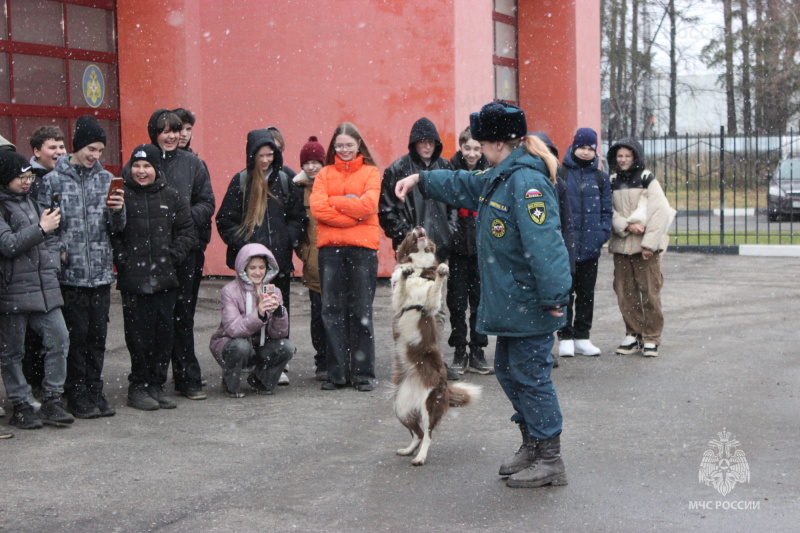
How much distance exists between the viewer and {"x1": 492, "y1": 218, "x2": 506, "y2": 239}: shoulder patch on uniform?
17.5 feet

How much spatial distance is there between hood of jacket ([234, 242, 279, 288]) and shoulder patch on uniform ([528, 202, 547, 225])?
2839mm

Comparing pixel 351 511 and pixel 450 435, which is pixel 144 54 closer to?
pixel 450 435

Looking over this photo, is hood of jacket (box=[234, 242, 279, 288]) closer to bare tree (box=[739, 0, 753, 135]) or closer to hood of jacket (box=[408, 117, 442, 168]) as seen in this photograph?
hood of jacket (box=[408, 117, 442, 168])

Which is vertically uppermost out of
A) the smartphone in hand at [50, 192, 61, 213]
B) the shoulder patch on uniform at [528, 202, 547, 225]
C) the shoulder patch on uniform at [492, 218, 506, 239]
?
the smartphone in hand at [50, 192, 61, 213]

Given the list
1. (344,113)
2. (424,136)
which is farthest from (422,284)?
(344,113)

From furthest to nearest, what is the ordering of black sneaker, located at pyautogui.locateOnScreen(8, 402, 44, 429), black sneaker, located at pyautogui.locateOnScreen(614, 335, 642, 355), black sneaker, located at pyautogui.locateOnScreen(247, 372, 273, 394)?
1. black sneaker, located at pyautogui.locateOnScreen(614, 335, 642, 355)
2. black sneaker, located at pyautogui.locateOnScreen(247, 372, 273, 394)
3. black sneaker, located at pyautogui.locateOnScreen(8, 402, 44, 429)

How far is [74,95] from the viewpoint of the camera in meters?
12.7

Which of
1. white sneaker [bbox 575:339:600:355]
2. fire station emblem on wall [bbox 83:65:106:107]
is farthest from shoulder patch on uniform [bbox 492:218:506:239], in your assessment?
fire station emblem on wall [bbox 83:65:106:107]

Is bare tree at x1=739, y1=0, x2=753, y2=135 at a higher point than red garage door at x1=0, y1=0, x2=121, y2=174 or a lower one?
higher

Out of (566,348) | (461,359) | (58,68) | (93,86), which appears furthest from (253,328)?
(93,86)

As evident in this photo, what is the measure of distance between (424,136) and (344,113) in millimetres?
5887

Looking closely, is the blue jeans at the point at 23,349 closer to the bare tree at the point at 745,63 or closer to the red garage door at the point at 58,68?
the red garage door at the point at 58,68

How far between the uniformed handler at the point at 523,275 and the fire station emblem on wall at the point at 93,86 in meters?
8.81

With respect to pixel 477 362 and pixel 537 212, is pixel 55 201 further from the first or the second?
pixel 477 362
